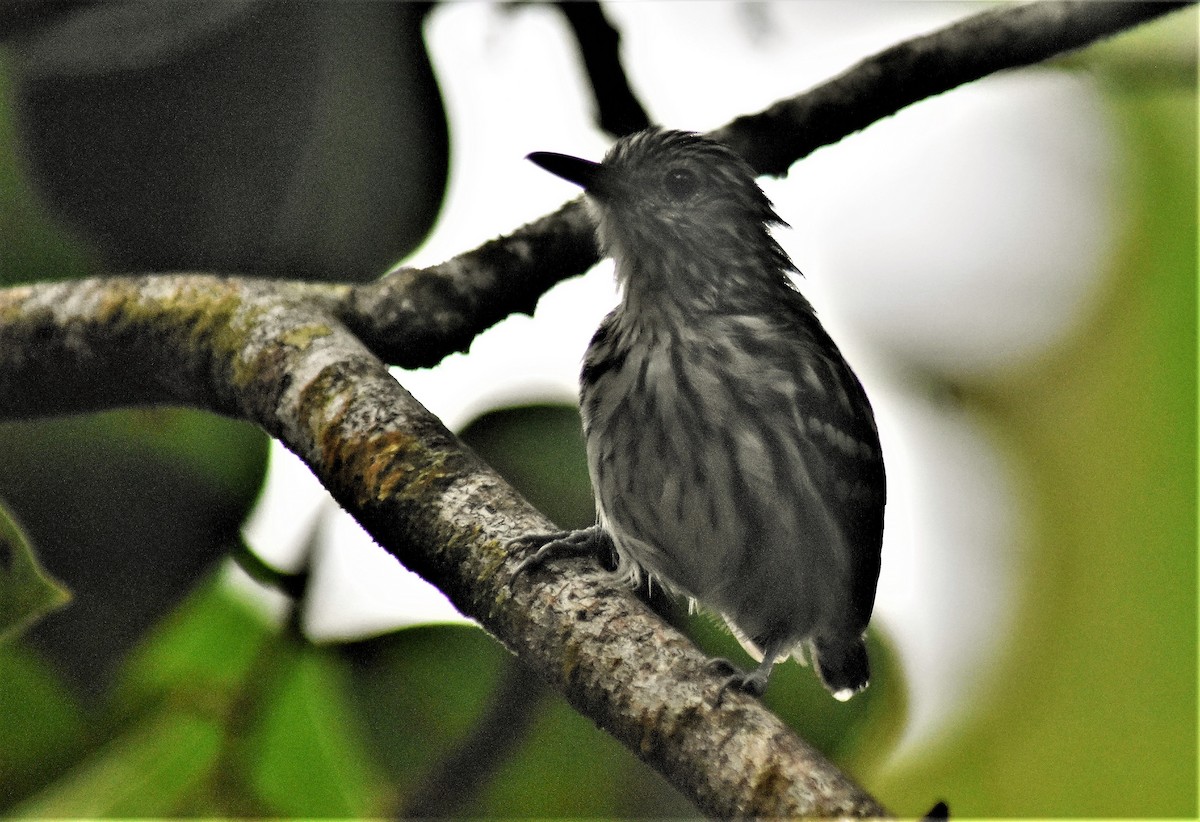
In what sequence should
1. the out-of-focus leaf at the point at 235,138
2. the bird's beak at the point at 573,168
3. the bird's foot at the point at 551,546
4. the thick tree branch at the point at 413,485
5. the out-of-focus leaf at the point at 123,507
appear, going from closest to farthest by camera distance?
1. the thick tree branch at the point at 413,485
2. the bird's foot at the point at 551,546
3. the bird's beak at the point at 573,168
4. the out-of-focus leaf at the point at 123,507
5. the out-of-focus leaf at the point at 235,138

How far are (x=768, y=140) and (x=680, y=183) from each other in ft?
0.52

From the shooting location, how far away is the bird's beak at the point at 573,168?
141 cm

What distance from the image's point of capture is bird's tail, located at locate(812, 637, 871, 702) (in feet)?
5.06

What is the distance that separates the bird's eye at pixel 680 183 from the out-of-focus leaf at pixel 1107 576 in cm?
53

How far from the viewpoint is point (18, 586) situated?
1448 mm

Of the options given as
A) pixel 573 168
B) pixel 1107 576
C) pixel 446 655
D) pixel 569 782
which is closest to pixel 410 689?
pixel 446 655

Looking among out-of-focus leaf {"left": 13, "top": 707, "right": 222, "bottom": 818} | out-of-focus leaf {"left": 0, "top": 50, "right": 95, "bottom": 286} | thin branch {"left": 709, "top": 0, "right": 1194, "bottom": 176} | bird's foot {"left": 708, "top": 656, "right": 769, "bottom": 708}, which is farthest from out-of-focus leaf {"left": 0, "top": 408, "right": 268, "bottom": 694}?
thin branch {"left": 709, "top": 0, "right": 1194, "bottom": 176}

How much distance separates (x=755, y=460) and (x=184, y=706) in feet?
2.78

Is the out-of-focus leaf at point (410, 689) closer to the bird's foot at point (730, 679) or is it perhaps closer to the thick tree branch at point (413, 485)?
the thick tree branch at point (413, 485)

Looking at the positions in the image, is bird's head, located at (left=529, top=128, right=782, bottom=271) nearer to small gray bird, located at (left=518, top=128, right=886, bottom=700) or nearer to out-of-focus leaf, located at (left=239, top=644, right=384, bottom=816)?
small gray bird, located at (left=518, top=128, right=886, bottom=700)

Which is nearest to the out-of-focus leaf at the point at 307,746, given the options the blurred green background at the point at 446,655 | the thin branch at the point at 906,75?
the blurred green background at the point at 446,655

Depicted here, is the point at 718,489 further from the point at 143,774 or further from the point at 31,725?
the point at 31,725

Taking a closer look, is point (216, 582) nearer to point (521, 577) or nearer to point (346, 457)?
point (346, 457)

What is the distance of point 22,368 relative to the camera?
1.56 metres
